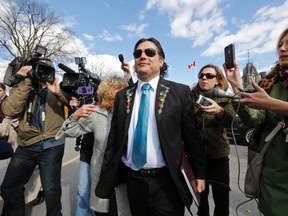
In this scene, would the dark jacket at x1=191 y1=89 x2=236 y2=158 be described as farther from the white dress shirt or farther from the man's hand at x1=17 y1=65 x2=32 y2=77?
the man's hand at x1=17 y1=65 x2=32 y2=77

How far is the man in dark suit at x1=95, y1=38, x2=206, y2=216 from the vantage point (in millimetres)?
1795

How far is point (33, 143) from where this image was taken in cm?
279

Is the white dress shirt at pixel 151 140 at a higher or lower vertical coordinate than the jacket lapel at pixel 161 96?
lower

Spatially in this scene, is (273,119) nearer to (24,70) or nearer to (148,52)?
(148,52)

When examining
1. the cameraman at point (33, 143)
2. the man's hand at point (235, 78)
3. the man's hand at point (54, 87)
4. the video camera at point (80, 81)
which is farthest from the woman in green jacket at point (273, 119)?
the cameraman at point (33, 143)

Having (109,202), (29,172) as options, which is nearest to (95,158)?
(109,202)

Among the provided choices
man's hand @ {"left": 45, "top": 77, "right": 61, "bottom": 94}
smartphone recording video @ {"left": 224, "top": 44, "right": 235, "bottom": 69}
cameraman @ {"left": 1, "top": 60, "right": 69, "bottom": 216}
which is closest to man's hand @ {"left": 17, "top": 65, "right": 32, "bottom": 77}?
cameraman @ {"left": 1, "top": 60, "right": 69, "bottom": 216}

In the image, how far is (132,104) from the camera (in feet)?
6.47

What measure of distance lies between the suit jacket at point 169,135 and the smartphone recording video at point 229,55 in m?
0.37

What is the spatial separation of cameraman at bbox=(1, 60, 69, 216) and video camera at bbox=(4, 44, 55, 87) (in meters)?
0.02

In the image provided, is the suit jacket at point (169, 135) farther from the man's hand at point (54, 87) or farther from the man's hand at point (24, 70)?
the man's hand at point (24, 70)

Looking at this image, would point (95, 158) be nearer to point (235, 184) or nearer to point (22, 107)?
point (22, 107)

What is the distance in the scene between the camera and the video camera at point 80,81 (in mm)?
2791

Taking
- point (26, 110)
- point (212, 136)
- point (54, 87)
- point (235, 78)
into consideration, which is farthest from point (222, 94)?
point (26, 110)
